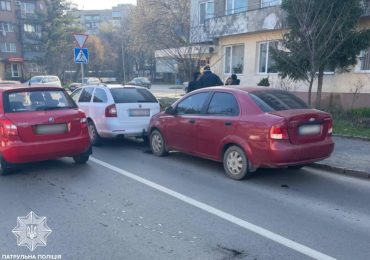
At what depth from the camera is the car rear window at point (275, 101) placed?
584cm

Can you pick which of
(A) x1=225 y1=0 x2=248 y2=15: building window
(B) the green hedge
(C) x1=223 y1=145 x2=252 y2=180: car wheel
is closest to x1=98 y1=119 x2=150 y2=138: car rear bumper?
(C) x1=223 y1=145 x2=252 y2=180: car wheel

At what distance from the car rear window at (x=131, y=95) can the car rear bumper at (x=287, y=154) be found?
4.17 m

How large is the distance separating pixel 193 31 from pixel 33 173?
45.6ft

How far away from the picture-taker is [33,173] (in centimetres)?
645

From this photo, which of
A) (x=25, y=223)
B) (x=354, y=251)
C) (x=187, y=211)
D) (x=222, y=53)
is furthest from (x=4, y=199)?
(x=222, y=53)

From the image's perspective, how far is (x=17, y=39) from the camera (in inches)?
2170

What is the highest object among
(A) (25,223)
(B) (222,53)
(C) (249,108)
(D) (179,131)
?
(B) (222,53)

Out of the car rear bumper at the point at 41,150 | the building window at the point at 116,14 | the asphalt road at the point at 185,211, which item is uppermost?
the building window at the point at 116,14

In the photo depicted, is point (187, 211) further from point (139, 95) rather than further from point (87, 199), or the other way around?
point (139, 95)

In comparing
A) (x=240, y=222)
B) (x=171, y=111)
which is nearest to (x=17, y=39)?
(x=171, y=111)

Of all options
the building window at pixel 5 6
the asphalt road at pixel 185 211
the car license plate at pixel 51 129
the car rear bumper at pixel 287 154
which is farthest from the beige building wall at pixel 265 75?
the building window at pixel 5 6

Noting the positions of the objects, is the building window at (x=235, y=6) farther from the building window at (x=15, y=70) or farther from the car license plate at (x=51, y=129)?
the building window at (x=15, y=70)

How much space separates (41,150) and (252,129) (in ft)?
12.2

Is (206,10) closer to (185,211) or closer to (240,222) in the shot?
(185,211)
